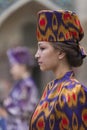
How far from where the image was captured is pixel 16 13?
42.4ft

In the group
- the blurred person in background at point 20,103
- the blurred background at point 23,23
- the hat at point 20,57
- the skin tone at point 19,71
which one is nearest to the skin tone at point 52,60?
the blurred person in background at point 20,103

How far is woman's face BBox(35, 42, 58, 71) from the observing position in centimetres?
446

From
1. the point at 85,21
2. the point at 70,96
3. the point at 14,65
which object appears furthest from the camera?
the point at 85,21

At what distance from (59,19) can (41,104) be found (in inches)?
17.6

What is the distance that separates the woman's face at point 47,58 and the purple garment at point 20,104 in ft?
12.0

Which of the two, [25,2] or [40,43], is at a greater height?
[40,43]

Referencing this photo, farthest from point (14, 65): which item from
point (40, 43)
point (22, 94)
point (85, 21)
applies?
point (40, 43)

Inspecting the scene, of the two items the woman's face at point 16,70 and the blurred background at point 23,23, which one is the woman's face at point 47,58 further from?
the blurred background at point 23,23

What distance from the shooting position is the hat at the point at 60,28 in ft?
14.8

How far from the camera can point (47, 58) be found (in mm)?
4465

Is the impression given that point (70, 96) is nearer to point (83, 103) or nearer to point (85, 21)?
point (83, 103)

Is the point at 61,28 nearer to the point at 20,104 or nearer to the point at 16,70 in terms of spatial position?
the point at 20,104

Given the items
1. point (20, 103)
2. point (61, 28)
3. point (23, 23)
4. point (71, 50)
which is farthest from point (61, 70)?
point (23, 23)

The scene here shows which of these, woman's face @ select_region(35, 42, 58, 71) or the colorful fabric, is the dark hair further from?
the colorful fabric
